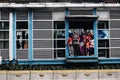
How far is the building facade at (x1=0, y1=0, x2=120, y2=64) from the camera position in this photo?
92.9 ft

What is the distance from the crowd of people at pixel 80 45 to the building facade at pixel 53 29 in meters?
0.22

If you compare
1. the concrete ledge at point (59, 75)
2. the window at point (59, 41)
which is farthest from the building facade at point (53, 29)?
the concrete ledge at point (59, 75)

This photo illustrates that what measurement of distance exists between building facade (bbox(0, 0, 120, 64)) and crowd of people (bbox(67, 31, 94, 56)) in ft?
0.73

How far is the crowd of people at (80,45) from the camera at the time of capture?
28203mm

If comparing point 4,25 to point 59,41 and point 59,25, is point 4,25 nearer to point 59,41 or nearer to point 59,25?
point 59,25

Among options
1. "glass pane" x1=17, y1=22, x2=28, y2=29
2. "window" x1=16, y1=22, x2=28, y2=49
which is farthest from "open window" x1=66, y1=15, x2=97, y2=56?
"window" x1=16, y1=22, x2=28, y2=49

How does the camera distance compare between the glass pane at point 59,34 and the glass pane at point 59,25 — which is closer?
the glass pane at point 59,34

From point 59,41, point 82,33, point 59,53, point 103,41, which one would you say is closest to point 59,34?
point 59,41

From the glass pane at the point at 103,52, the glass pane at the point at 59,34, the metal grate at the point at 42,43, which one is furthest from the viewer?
the glass pane at the point at 103,52

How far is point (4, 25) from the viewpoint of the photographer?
28.5 meters

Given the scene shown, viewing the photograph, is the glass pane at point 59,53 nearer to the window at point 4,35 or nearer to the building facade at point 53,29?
the building facade at point 53,29

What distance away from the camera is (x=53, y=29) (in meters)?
28.5

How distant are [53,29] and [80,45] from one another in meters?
2.20

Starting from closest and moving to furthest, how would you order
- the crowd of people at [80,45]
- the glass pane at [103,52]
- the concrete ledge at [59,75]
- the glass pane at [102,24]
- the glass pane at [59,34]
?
the concrete ledge at [59,75] → the crowd of people at [80,45] → the glass pane at [59,34] → the glass pane at [103,52] → the glass pane at [102,24]
